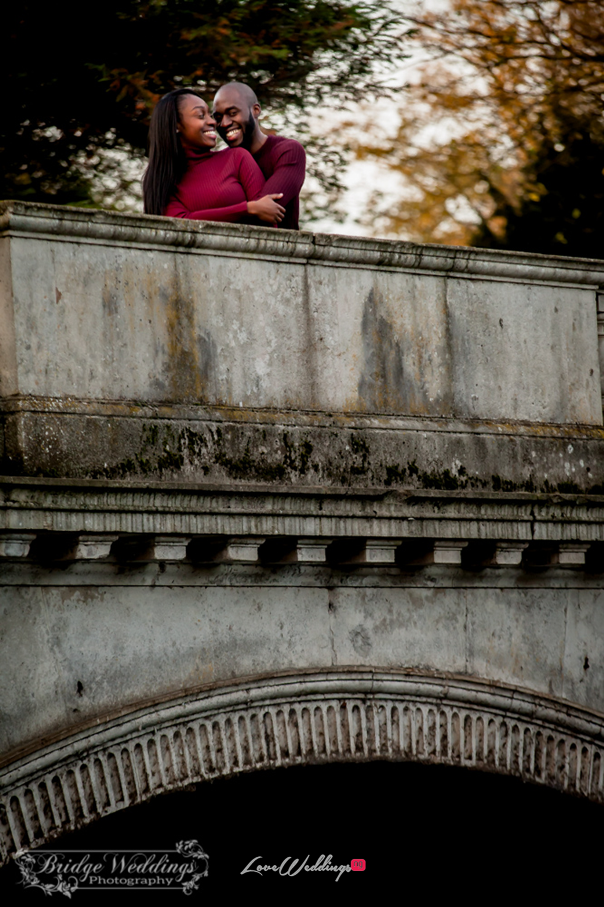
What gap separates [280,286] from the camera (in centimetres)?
770

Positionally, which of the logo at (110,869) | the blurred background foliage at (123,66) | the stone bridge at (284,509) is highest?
the blurred background foliage at (123,66)

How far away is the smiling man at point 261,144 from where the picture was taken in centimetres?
793

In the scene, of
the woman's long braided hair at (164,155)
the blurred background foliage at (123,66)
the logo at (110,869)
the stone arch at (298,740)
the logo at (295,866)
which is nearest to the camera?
the stone arch at (298,740)

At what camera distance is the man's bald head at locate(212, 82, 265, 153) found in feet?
26.0

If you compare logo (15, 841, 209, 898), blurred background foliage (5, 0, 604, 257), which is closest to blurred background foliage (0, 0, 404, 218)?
blurred background foliage (5, 0, 604, 257)

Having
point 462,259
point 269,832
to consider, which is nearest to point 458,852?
point 269,832

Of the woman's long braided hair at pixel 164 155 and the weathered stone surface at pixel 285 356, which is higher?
the woman's long braided hair at pixel 164 155

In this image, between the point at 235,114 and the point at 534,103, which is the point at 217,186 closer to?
the point at 235,114

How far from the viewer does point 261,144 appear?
810 centimetres

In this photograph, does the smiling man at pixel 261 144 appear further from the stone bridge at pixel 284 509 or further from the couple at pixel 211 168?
the stone bridge at pixel 284 509

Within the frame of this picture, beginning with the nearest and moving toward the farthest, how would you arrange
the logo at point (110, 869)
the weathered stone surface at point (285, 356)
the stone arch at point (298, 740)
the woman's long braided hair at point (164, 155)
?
the stone arch at point (298, 740) → the weathered stone surface at point (285, 356) → the woman's long braided hair at point (164, 155) → the logo at point (110, 869)

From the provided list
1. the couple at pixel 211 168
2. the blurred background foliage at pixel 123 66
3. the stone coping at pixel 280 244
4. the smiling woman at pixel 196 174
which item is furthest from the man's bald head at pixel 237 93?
the blurred background foliage at pixel 123 66

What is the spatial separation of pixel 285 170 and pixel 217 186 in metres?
0.45

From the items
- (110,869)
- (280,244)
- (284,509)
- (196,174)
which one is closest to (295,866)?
(110,869)
